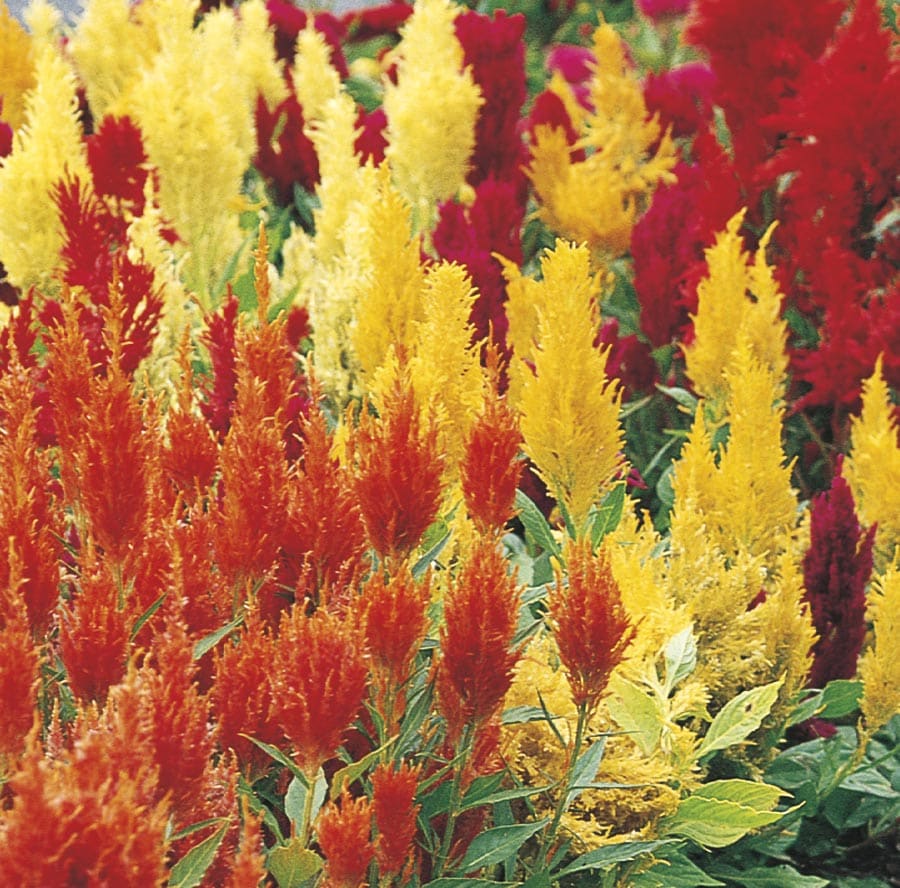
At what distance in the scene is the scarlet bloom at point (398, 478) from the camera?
134 centimetres

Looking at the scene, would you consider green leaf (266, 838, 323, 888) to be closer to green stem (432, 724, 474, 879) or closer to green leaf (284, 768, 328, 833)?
green leaf (284, 768, 328, 833)

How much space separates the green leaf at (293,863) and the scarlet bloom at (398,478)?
289mm

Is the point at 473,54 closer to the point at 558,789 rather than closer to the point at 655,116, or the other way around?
the point at 655,116

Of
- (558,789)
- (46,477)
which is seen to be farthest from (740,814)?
(46,477)

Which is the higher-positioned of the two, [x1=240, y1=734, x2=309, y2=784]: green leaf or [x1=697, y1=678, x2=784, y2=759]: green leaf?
[x1=240, y1=734, x2=309, y2=784]: green leaf

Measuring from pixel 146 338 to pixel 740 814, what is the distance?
97 cm

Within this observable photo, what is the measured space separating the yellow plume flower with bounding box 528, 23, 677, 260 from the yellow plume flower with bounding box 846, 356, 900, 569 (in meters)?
1.00

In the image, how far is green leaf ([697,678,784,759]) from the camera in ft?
6.05

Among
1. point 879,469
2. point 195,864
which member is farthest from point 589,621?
point 879,469

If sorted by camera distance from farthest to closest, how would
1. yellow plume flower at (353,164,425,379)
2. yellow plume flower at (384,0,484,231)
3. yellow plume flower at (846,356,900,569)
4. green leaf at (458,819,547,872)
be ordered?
yellow plume flower at (384,0,484,231), yellow plume flower at (846,356,900,569), yellow plume flower at (353,164,425,379), green leaf at (458,819,547,872)

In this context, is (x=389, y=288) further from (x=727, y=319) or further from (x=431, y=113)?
(x=431, y=113)

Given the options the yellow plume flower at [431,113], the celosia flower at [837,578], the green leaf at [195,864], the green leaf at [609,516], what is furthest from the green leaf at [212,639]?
the yellow plume flower at [431,113]

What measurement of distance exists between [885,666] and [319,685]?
1.28 metres

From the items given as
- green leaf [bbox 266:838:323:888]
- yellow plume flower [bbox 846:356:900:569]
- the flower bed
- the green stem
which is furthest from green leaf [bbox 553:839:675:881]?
yellow plume flower [bbox 846:356:900:569]
